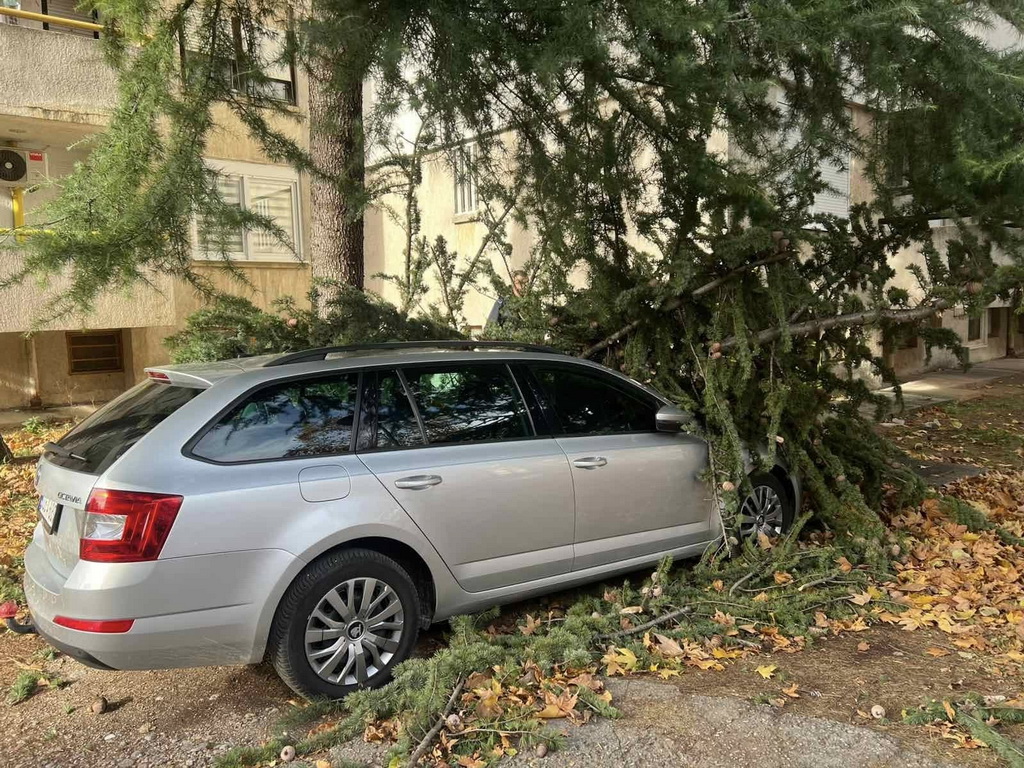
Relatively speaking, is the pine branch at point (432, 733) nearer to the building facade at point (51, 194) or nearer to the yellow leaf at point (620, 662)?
the yellow leaf at point (620, 662)

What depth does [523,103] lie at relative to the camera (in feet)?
19.7

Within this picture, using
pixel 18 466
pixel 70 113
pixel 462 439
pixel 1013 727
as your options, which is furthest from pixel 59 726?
pixel 70 113

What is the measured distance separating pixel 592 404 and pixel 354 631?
1881mm

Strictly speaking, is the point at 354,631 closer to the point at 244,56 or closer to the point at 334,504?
the point at 334,504

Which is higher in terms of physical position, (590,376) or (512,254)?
(512,254)

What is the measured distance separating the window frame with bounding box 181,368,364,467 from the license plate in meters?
0.67

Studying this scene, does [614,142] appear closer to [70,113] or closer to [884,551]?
[884,551]

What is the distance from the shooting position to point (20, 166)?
11.6 meters

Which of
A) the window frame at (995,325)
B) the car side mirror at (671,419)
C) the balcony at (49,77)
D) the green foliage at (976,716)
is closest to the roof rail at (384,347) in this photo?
the car side mirror at (671,419)

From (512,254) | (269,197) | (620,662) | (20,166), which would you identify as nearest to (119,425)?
(620,662)

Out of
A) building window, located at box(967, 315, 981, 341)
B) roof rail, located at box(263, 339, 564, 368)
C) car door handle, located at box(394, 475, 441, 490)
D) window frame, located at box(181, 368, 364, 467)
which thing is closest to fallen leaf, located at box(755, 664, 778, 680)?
car door handle, located at box(394, 475, 441, 490)

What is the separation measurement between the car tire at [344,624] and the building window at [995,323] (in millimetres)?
18567

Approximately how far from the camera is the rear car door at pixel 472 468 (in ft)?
13.0

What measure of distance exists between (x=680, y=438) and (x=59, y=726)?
354cm
